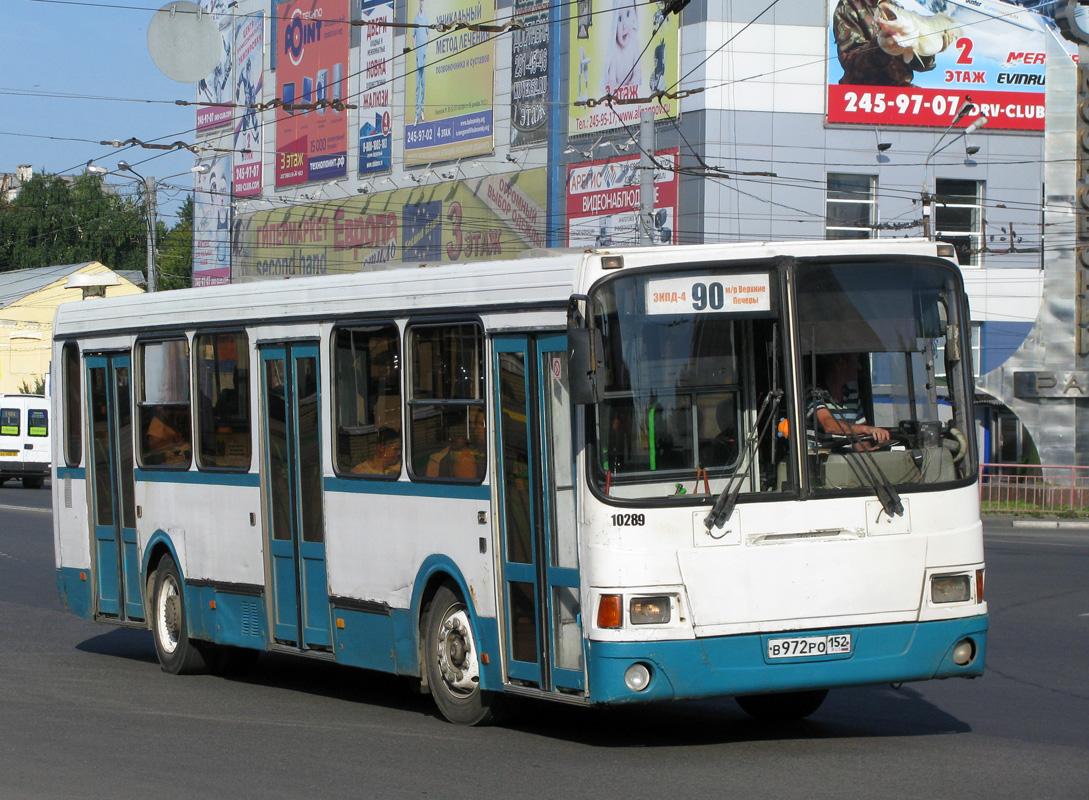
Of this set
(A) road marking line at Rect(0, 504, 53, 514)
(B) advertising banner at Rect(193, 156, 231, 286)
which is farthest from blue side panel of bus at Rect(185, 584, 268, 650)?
(B) advertising banner at Rect(193, 156, 231, 286)

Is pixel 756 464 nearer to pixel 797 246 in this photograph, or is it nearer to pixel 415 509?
pixel 797 246

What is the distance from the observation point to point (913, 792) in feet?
22.9

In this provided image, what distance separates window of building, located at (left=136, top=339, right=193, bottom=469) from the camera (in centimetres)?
1173

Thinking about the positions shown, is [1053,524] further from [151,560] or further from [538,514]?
[538,514]

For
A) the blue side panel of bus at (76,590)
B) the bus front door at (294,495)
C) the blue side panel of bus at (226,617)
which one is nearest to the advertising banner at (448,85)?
the blue side panel of bus at (76,590)

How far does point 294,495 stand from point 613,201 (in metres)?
34.4

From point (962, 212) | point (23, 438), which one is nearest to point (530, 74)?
point (962, 212)

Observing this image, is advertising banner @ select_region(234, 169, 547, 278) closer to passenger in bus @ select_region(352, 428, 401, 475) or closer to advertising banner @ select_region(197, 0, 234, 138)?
advertising banner @ select_region(197, 0, 234, 138)

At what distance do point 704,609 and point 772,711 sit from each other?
66.0 inches

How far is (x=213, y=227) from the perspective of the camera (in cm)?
7238

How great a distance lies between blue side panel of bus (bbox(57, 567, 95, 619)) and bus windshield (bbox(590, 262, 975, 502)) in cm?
659

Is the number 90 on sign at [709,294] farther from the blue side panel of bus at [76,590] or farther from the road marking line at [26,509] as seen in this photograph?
the road marking line at [26,509]

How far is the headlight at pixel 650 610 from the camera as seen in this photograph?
7.67 meters

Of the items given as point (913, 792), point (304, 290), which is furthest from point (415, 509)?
point (913, 792)
